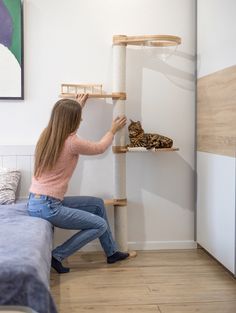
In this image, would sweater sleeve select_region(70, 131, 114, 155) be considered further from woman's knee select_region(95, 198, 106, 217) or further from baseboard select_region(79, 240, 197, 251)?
baseboard select_region(79, 240, 197, 251)

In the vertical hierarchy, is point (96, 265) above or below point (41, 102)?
below

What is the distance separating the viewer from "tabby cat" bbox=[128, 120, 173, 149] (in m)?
3.27

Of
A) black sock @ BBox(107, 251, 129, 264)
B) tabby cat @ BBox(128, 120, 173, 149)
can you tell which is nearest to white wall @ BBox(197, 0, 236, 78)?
tabby cat @ BBox(128, 120, 173, 149)

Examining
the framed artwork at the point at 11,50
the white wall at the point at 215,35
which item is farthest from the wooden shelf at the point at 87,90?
the white wall at the point at 215,35

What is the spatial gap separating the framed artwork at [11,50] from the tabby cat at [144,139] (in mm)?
887

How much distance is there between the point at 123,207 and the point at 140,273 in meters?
0.56

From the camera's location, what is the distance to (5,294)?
172cm

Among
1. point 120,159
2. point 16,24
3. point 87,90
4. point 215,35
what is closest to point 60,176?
point 120,159

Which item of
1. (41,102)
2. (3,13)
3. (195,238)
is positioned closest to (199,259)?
(195,238)

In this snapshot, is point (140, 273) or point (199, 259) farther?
point (199, 259)

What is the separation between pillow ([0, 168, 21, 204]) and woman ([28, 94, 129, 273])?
27 cm

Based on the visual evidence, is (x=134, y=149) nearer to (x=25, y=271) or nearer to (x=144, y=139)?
(x=144, y=139)

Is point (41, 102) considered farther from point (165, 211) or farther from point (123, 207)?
point (165, 211)


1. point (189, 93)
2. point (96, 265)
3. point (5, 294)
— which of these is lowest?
point (96, 265)
